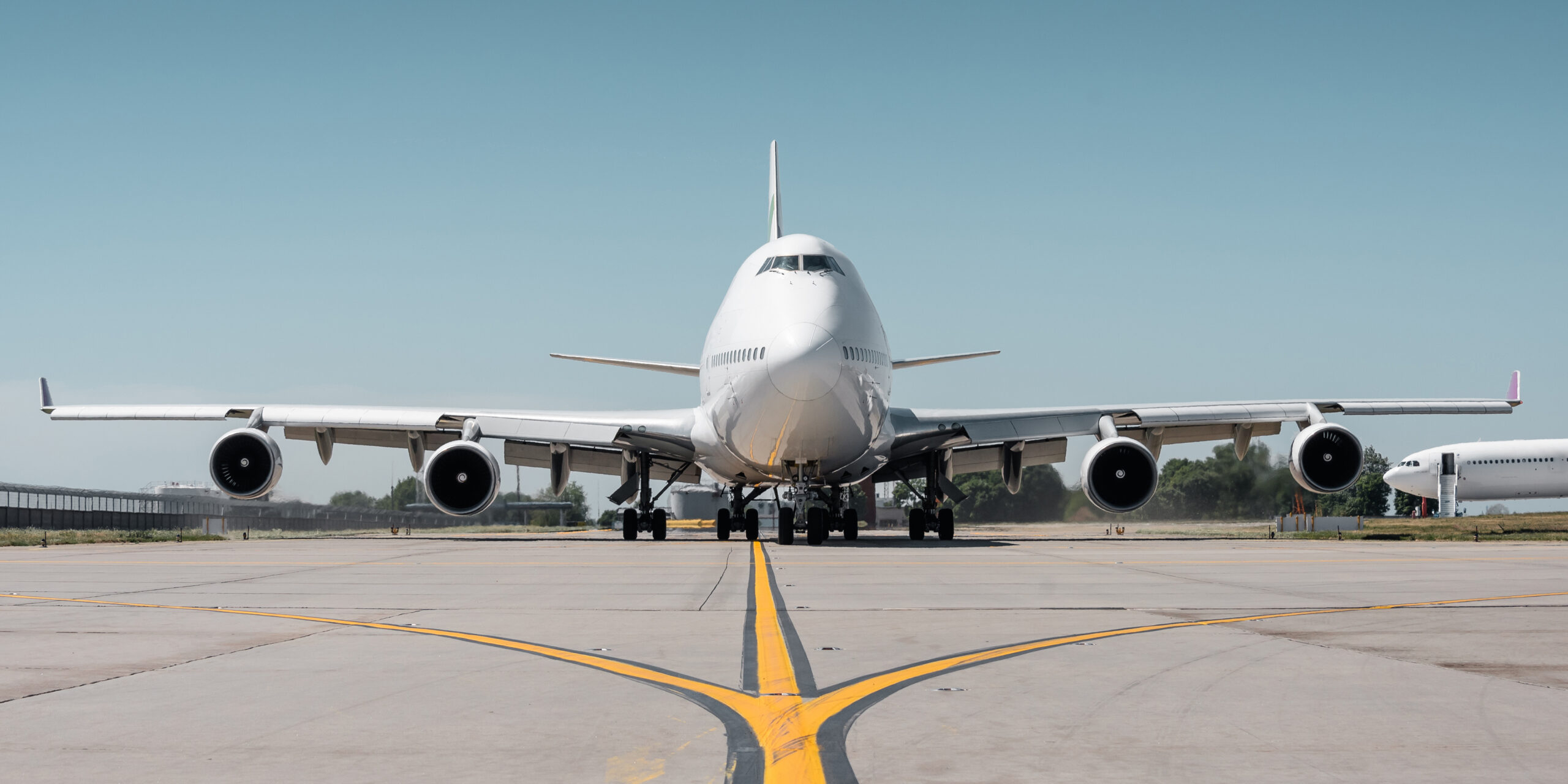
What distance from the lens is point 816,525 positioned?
23.5 meters

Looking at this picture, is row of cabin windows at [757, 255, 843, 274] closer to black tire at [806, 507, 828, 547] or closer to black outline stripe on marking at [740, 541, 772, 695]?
black tire at [806, 507, 828, 547]

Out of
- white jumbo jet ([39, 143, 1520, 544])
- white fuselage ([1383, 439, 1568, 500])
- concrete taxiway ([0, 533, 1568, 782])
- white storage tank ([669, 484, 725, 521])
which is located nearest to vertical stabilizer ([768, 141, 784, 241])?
white jumbo jet ([39, 143, 1520, 544])

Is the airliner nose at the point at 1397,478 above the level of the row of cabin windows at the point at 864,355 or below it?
below

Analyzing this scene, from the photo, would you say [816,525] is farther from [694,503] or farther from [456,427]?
[694,503]

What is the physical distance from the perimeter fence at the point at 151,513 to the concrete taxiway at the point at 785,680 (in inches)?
1196

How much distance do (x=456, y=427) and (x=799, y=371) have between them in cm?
1033

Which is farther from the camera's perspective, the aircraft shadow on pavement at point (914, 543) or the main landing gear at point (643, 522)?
the main landing gear at point (643, 522)

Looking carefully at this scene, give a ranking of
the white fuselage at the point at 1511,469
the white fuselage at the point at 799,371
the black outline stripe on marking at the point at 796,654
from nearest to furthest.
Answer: the black outline stripe on marking at the point at 796,654 < the white fuselage at the point at 799,371 < the white fuselage at the point at 1511,469

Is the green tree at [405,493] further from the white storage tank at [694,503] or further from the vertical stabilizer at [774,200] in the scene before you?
the vertical stabilizer at [774,200]

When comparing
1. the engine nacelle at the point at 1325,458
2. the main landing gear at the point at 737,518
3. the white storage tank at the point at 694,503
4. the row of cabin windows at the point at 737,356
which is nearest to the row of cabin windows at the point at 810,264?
the row of cabin windows at the point at 737,356

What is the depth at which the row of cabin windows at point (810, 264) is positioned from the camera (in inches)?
924

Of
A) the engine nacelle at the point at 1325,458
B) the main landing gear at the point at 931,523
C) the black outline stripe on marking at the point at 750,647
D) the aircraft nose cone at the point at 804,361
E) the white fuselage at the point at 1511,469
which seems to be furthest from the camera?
the white fuselage at the point at 1511,469

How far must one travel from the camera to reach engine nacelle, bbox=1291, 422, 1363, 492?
26.3m

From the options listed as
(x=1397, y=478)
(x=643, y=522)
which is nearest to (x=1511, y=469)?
(x=1397, y=478)
